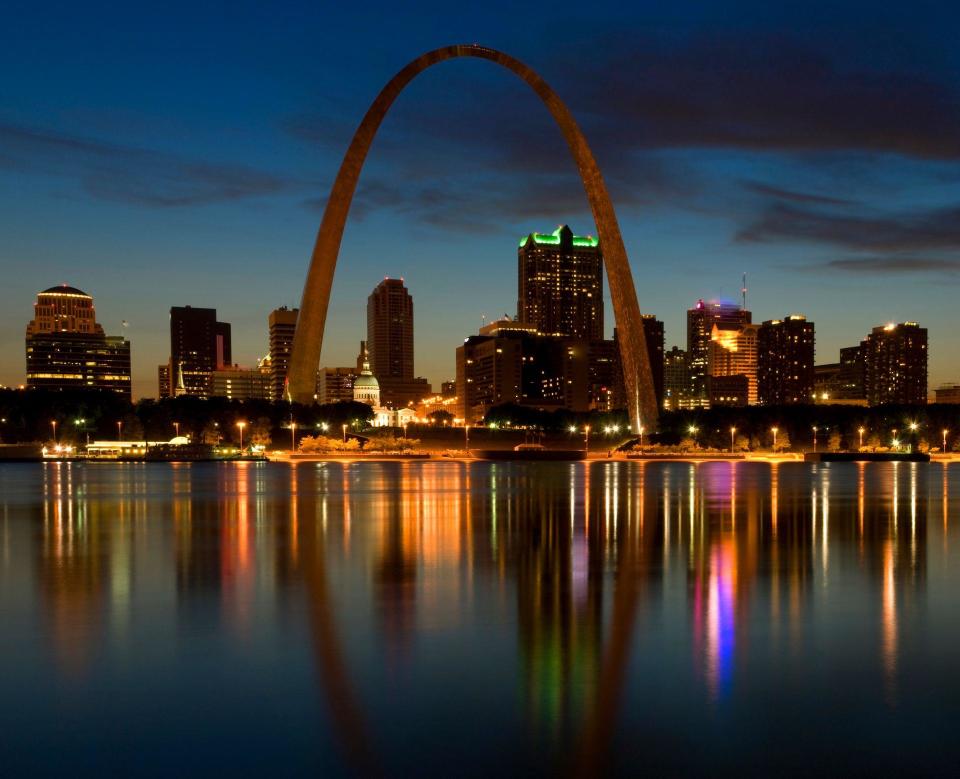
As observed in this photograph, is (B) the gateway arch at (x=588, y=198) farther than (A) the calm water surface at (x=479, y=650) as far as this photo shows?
Yes

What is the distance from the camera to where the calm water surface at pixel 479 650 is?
8555 millimetres

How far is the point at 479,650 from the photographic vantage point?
11891mm

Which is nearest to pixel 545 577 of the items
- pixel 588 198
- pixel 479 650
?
pixel 479 650

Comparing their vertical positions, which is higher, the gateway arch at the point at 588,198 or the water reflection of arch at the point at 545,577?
the gateway arch at the point at 588,198

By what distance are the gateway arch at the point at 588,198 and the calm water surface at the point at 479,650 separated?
55.6 meters

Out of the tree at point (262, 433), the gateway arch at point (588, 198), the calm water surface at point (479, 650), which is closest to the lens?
the calm water surface at point (479, 650)

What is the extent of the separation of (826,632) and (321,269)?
7256 cm

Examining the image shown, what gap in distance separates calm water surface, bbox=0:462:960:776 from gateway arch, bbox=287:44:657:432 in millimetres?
55577

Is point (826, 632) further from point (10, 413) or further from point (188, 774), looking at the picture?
point (10, 413)

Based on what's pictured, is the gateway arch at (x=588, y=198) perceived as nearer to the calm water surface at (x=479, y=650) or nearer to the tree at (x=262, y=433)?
the tree at (x=262, y=433)

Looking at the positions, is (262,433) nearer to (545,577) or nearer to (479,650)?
(545,577)

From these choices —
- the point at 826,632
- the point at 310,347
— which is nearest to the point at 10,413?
the point at 310,347

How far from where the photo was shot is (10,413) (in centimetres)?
10488

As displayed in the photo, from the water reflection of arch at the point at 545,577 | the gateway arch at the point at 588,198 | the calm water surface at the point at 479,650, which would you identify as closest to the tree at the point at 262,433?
the gateway arch at the point at 588,198
